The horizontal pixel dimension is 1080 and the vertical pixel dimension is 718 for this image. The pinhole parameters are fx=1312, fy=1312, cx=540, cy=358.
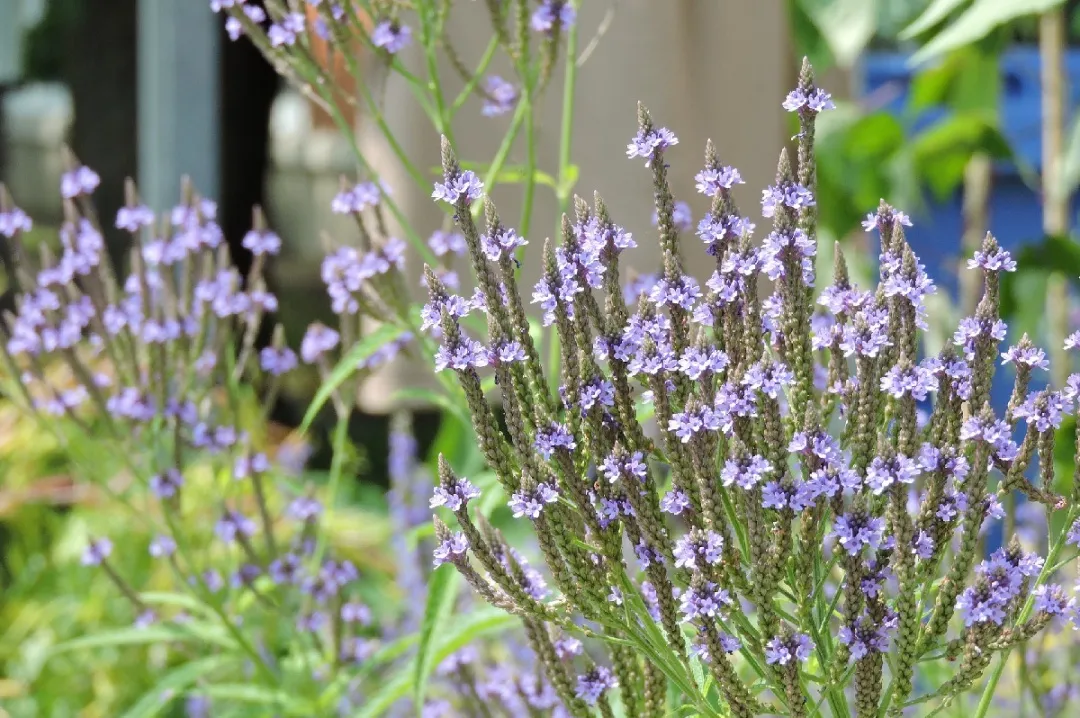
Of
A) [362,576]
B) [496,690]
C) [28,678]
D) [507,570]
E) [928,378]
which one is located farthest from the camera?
[362,576]

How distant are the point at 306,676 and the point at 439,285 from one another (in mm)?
1233

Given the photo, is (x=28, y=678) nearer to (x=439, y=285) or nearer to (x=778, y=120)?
(x=778, y=120)

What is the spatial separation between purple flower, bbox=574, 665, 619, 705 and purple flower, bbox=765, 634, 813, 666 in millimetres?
249

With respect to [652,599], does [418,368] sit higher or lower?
higher

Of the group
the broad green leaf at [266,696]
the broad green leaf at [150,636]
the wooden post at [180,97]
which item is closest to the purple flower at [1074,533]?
the broad green leaf at [266,696]

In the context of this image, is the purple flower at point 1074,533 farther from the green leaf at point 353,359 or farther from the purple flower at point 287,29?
the purple flower at point 287,29

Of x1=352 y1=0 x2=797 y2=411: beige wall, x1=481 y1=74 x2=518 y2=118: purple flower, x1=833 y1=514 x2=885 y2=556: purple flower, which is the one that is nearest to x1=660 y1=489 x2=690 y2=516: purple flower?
x1=833 y1=514 x2=885 y2=556: purple flower

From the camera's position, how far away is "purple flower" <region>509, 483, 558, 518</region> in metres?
1.08

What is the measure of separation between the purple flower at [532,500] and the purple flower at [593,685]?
0.89 feet

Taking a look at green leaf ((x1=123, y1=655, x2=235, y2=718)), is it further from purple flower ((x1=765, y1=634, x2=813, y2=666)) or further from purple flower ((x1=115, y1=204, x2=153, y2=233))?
purple flower ((x1=765, y1=634, x2=813, y2=666))

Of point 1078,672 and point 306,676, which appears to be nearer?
point 306,676

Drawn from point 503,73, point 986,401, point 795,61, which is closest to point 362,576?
point 503,73

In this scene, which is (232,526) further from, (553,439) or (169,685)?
(553,439)

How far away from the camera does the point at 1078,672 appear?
2.57m
